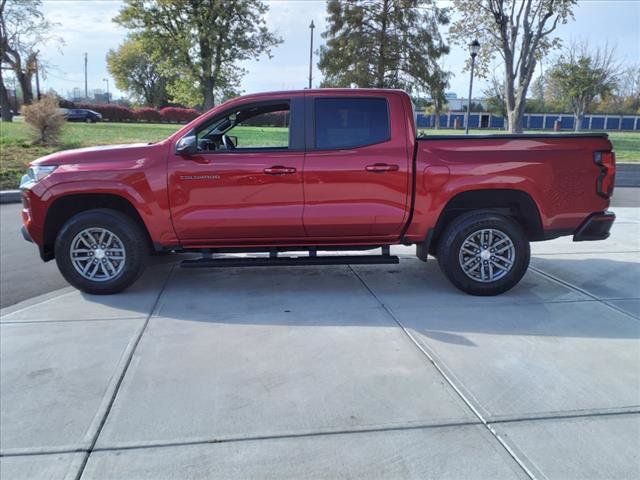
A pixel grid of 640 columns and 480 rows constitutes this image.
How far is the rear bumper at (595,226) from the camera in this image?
5352 millimetres

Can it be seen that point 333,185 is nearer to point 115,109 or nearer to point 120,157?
point 120,157

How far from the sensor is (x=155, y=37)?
114 ft

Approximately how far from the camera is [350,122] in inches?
211

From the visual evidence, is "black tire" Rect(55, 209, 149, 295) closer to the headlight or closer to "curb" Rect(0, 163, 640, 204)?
the headlight

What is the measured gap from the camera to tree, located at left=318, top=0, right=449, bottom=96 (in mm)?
30109

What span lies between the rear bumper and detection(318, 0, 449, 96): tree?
1019 inches

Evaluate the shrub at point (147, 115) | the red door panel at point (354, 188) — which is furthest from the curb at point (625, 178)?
the shrub at point (147, 115)

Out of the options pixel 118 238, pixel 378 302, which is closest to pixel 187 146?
pixel 118 238

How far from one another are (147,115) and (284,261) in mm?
54134

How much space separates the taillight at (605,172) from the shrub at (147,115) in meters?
54.6

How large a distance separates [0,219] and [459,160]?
8.40m

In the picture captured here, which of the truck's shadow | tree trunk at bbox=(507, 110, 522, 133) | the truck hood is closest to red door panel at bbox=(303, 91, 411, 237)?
the truck's shadow

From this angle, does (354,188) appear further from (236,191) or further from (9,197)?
(9,197)

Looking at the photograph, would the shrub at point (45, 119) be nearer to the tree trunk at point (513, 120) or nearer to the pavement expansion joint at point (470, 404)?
the pavement expansion joint at point (470, 404)
